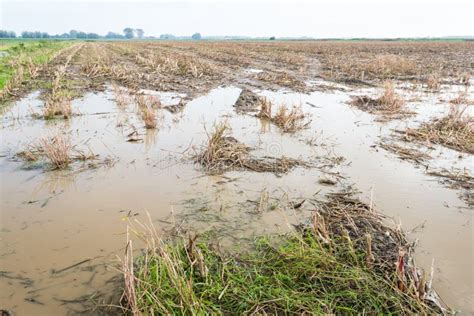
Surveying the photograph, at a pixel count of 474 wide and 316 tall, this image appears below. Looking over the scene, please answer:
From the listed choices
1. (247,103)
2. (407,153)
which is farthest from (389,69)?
(407,153)

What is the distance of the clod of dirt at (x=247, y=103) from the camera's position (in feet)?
29.7

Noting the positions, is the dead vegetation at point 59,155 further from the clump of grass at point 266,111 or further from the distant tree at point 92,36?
the distant tree at point 92,36

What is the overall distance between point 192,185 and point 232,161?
0.93 metres

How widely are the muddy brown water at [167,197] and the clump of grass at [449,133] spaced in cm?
41

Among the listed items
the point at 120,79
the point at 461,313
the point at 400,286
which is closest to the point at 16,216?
the point at 400,286

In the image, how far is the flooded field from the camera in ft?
10.2

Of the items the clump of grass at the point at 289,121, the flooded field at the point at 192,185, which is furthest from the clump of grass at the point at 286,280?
the clump of grass at the point at 289,121

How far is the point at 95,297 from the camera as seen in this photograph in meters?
2.73

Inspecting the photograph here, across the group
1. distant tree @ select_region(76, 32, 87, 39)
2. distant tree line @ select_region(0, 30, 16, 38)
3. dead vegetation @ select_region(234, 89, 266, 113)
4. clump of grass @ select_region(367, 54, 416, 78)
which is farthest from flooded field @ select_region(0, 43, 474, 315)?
distant tree @ select_region(76, 32, 87, 39)

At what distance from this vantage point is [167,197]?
4367 millimetres

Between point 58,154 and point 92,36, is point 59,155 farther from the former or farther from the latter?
point 92,36

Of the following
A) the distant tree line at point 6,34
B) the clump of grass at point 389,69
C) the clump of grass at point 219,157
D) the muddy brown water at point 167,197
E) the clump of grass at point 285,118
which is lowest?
the muddy brown water at point 167,197

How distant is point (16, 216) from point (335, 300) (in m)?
3.51

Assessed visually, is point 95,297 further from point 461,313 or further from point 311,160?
point 311,160
